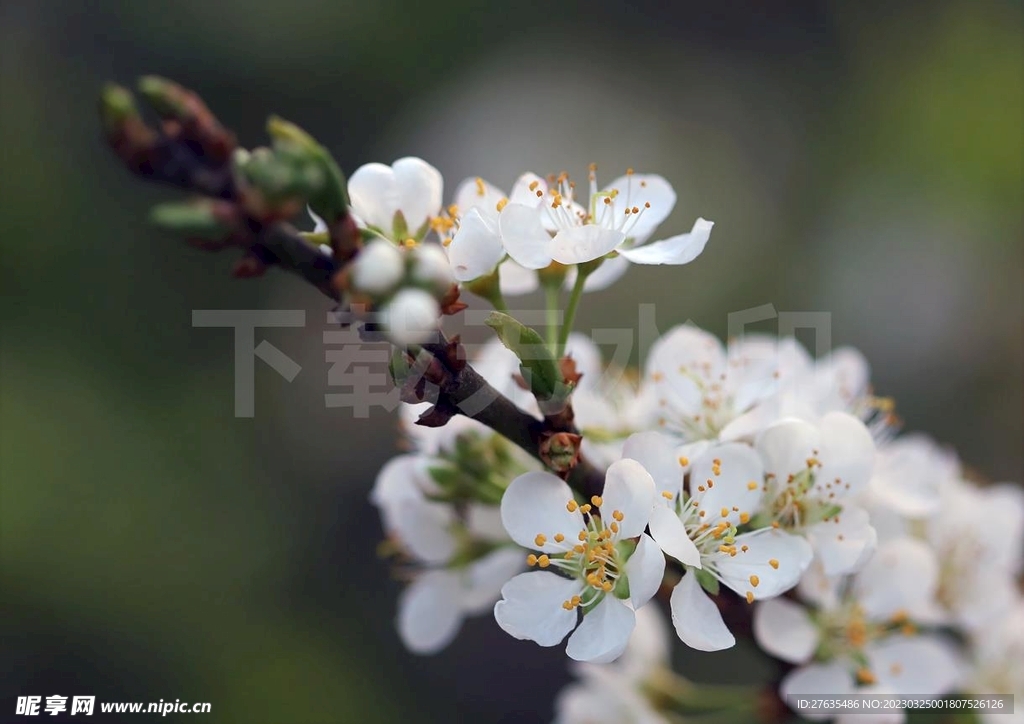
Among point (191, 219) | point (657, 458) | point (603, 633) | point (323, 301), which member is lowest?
point (603, 633)

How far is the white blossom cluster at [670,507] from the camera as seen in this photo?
3.72 feet

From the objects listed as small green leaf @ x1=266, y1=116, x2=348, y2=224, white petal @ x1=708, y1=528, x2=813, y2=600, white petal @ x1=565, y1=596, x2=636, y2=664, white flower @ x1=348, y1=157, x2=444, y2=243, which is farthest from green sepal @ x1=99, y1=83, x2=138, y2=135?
white petal @ x1=708, y1=528, x2=813, y2=600

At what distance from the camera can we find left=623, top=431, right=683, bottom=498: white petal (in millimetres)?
1148

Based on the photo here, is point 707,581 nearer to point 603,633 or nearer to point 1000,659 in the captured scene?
point 603,633

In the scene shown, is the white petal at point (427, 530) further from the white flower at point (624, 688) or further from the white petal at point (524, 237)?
the white petal at point (524, 237)

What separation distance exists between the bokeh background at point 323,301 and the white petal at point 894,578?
1.76 m

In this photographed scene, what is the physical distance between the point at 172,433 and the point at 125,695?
87cm

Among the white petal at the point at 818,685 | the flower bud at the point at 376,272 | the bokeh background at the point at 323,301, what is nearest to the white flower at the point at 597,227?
the flower bud at the point at 376,272

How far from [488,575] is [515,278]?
1.79ft

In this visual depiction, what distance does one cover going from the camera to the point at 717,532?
1.23 m

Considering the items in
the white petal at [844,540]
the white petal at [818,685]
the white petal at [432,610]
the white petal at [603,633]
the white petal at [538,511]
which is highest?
the white petal at [538,511]

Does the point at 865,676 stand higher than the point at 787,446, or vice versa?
the point at 787,446

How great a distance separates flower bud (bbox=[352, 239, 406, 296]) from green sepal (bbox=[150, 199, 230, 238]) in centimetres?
14

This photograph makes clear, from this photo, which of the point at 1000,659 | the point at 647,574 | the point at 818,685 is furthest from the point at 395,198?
the point at 1000,659
